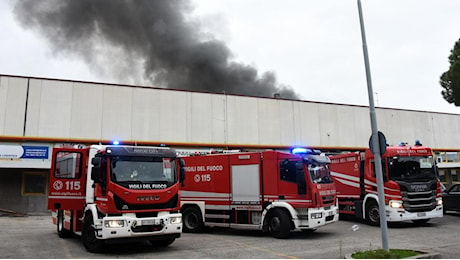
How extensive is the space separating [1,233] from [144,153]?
752 cm

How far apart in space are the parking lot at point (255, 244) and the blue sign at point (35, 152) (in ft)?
22.2

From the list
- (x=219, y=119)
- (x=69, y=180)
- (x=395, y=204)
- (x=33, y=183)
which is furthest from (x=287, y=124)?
(x=69, y=180)

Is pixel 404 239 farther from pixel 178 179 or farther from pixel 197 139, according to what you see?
pixel 197 139

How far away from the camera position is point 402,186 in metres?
12.8

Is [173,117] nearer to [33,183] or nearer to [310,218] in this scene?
[33,183]

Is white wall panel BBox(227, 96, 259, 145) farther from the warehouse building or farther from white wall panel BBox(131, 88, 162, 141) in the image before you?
white wall panel BBox(131, 88, 162, 141)

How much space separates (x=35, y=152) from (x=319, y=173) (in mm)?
15107

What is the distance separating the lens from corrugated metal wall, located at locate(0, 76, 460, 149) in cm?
2034

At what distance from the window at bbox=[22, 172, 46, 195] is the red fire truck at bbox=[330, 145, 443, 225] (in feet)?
52.0

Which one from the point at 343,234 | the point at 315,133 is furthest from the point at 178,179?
the point at 315,133

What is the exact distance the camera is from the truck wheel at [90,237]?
28.7 ft

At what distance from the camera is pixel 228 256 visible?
8.51m

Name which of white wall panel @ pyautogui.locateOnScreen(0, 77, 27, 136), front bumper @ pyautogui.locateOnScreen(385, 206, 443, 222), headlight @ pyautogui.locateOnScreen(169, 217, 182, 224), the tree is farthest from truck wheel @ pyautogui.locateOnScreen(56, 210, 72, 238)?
the tree

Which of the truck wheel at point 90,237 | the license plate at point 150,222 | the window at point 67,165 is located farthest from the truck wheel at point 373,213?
the window at point 67,165
